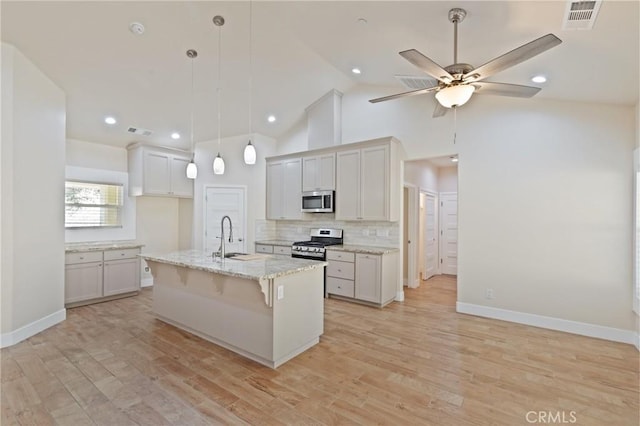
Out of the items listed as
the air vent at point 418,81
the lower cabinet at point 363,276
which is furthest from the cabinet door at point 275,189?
the air vent at point 418,81

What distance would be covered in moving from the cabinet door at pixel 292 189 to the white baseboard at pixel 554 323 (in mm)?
3286

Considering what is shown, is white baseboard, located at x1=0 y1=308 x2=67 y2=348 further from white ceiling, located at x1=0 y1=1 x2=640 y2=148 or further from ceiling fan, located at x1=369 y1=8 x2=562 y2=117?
ceiling fan, located at x1=369 y1=8 x2=562 y2=117

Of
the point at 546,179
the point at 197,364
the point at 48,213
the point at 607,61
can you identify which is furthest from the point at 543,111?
the point at 48,213

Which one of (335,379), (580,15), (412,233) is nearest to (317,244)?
(412,233)

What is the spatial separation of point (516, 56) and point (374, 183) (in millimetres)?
3035

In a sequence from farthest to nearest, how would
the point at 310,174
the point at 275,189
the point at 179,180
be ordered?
the point at 275,189, the point at 179,180, the point at 310,174

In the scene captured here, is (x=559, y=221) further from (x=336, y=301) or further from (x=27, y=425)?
(x=27, y=425)

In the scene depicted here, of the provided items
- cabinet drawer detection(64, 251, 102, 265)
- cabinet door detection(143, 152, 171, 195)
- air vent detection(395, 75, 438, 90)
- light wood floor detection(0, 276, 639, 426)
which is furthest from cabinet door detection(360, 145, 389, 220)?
cabinet drawer detection(64, 251, 102, 265)

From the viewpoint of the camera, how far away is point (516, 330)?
387 centimetres

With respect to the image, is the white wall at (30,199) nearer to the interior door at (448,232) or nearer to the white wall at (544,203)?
the white wall at (544,203)

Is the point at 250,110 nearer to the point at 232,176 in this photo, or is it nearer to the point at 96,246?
the point at 232,176

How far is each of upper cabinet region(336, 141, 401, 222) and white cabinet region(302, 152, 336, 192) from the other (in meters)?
0.13

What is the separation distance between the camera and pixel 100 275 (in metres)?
5.01

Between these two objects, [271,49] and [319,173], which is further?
[319,173]
